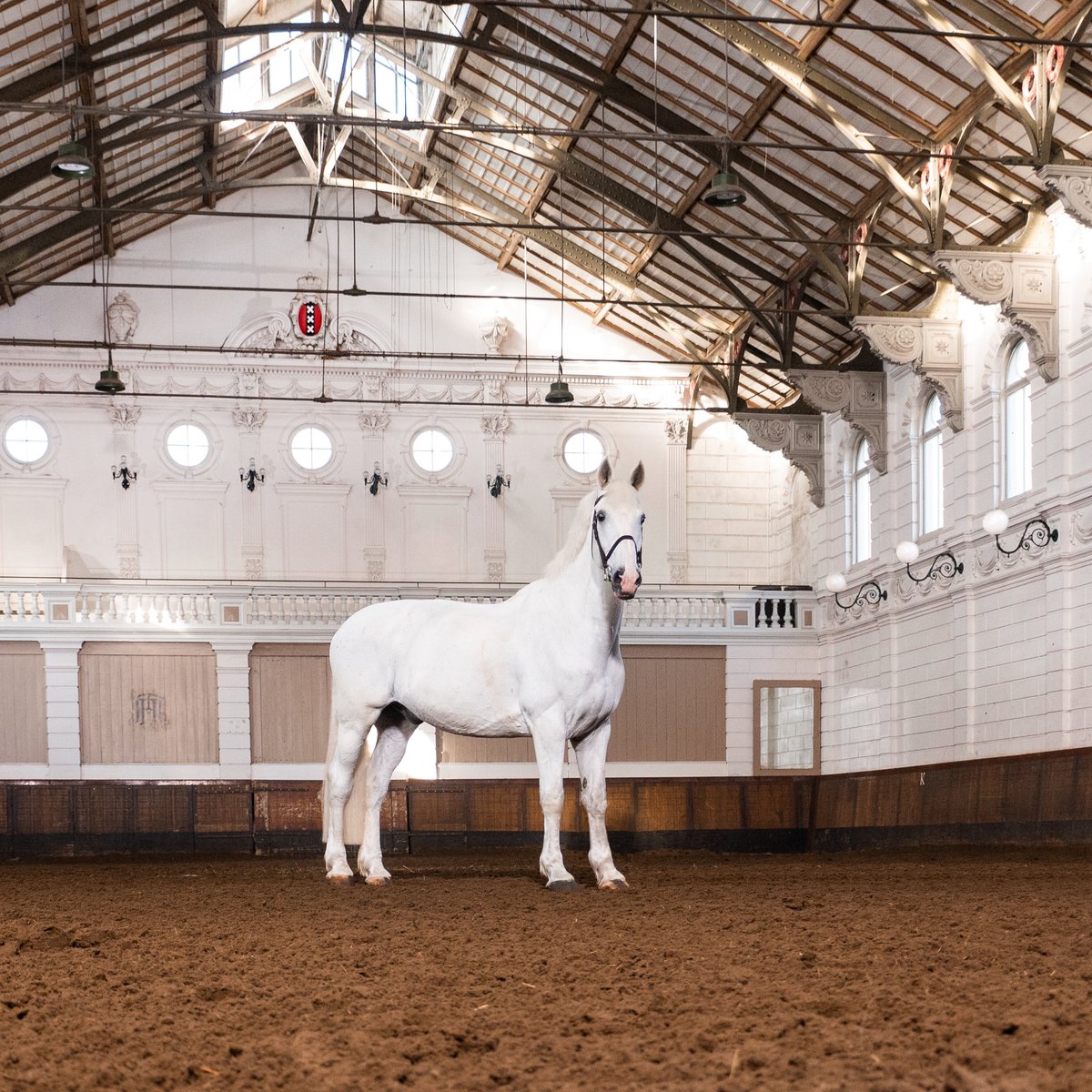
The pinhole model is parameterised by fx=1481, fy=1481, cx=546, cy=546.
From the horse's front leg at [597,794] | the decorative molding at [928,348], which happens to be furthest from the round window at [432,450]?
the horse's front leg at [597,794]

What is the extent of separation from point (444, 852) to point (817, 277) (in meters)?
13.2

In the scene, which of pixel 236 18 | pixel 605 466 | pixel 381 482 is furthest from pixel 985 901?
pixel 381 482

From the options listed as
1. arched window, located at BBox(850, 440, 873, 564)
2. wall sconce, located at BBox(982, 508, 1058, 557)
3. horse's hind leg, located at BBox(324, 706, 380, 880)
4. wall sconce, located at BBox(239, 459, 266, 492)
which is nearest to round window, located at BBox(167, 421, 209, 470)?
wall sconce, located at BBox(239, 459, 266, 492)

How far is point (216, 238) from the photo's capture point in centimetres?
3506

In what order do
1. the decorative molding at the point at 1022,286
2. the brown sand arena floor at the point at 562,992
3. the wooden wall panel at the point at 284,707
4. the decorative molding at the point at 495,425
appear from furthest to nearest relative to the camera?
the decorative molding at the point at 495,425 < the wooden wall panel at the point at 284,707 < the decorative molding at the point at 1022,286 < the brown sand arena floor at the point at 562,992

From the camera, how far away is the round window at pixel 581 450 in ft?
117

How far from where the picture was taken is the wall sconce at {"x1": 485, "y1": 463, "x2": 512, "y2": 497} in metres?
34.8

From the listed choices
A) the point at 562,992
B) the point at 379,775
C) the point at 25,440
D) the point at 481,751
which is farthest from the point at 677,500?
the point at 562,992

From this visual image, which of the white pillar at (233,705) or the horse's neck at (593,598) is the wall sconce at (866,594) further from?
the horse's neck at (593,598)

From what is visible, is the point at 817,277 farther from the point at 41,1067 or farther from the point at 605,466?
the point at 41,1067

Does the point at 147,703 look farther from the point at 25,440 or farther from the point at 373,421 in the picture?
the point at 373,421

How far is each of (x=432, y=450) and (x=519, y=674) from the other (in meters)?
25.4

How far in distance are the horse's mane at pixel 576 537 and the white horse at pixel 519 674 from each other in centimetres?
1

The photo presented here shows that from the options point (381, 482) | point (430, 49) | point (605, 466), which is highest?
point (430, 49)
